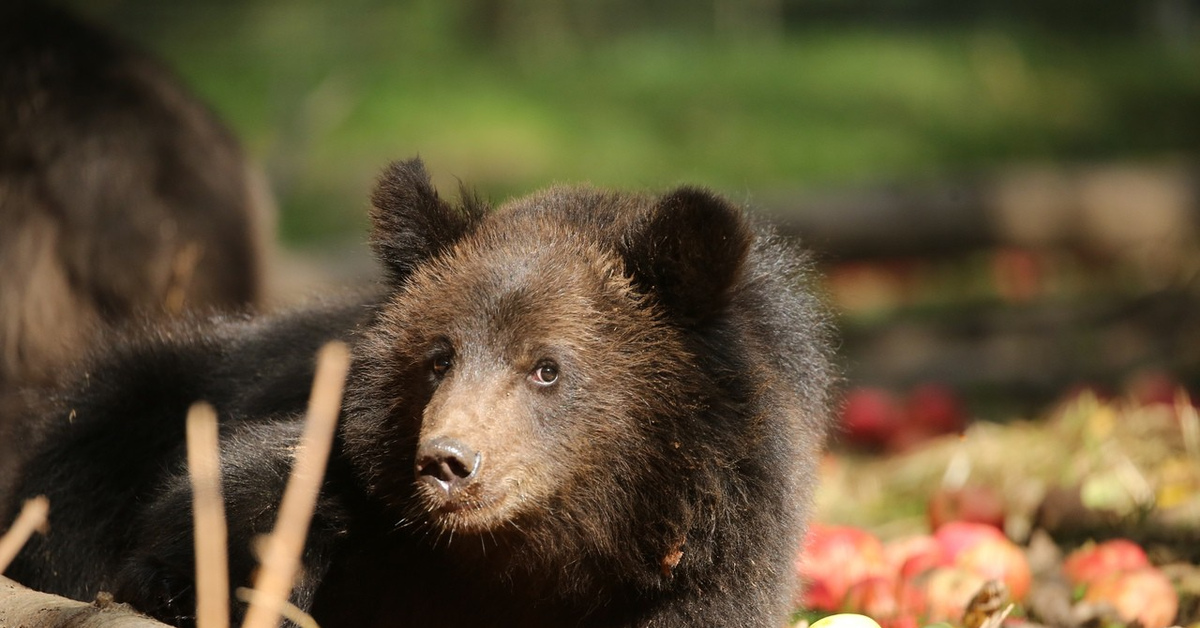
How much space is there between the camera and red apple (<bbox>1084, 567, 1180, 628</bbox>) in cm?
472

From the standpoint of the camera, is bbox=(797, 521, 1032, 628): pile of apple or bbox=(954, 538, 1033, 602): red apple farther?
bbox=(954, 538, 1033, 602): red apple

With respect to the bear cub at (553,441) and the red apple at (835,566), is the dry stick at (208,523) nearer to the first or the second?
the bear cub at (553,441)

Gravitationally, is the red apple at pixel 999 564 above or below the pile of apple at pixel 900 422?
above

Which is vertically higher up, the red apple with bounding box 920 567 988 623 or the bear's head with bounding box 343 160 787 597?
the bear's head with bounding box 343 160 787 597

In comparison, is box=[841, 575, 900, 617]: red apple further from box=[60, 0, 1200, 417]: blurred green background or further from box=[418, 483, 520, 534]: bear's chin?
box=[60, 0, 1200, 417]: blurred green background

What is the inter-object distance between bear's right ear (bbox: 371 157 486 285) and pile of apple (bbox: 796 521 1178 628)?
1.56 meters

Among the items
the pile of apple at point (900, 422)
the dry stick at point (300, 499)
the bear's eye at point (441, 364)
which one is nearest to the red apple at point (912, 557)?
the bear's eye at point (441, 364)

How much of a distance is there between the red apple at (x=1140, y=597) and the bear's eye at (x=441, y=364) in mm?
2540

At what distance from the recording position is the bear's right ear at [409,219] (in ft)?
13.6

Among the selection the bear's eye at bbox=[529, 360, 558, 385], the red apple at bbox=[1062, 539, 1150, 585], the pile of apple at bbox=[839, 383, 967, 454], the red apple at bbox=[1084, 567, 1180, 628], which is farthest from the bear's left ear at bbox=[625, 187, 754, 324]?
the pile of apple at bbox=[839, 383, 967, 454]

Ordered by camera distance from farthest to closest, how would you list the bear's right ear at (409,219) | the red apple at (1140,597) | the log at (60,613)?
the red apple at (1140,597) → the bear's right ear at (409,219) → the log at (60,613)

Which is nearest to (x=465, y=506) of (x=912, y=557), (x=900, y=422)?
(x=912, y=557)

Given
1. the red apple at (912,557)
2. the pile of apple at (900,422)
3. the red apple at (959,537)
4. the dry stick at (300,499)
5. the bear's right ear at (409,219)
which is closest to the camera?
the dry stick at (300,499)

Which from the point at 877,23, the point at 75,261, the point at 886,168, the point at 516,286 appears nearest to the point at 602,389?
the point at 516,286
